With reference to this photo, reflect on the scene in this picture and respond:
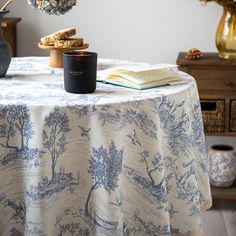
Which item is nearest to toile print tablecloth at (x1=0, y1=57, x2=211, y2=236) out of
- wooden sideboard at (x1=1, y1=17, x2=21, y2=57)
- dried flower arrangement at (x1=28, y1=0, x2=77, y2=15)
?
dried flower arrangement at (x1=28, y1=0, x2=77, y2=15)

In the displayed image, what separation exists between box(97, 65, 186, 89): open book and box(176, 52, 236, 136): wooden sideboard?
3.03 ft

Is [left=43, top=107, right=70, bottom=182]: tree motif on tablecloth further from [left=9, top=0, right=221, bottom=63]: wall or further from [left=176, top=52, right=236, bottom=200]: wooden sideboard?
[left=9, top=0, right=221, bottom=63]: wall

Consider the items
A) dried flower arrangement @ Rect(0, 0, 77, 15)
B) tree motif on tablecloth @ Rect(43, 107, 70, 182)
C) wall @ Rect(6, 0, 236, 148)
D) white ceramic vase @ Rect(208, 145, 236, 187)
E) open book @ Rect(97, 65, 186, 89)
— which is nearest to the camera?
tree motif on tablecloth @ Rect(43, 107, 70, 182)

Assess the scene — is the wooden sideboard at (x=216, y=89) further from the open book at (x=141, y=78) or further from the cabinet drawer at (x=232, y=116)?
the open book at (x=141, y=78)

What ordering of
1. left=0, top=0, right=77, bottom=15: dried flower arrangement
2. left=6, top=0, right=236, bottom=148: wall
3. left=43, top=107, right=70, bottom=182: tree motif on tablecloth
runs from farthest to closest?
left=6, top=0, right=236, bottom=148: wall < left=0, top=0, right=77, bottom=15: dried flower arrangement < left=43, top=107, right=70, bottom=182: tree motif on tablecloth

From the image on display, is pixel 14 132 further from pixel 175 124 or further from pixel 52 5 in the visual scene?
pixel 52 5


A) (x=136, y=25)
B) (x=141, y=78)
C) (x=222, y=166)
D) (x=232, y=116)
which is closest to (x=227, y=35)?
(x=232, y=116)

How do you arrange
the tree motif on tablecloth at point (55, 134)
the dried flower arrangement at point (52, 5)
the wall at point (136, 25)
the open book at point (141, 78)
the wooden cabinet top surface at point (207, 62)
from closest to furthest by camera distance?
the tree motif on tablecloth at point (55, 134) < the open book at point (141, 78) < the dried flower arrangement at point (52, 5) < the wooden cabinet top surface at point (207, 62) < the wall at point (136, 25)

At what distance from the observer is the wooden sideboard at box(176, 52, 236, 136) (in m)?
2.78

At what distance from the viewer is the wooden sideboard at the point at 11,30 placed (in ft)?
9.75

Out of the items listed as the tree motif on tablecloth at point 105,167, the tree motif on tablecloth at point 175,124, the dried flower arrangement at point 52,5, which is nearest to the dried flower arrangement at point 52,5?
the dried flower arrangement at point 52,5

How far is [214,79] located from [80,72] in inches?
49.8

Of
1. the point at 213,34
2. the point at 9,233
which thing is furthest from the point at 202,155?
the point at 213,34

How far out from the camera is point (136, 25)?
10.4 ft
